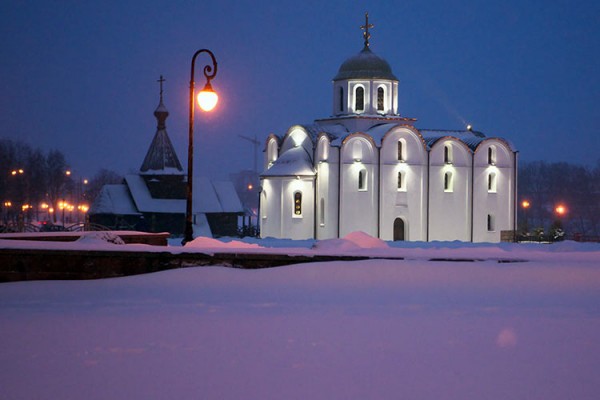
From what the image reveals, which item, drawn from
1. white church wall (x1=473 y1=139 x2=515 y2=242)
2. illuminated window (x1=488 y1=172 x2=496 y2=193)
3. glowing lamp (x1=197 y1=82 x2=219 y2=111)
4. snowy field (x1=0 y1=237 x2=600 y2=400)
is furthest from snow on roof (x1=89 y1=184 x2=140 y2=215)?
snowy field (x1=0 y1=237 x2=600 y2=400)

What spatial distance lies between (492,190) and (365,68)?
10122mm

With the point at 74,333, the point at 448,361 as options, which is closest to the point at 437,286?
the point at 448,361

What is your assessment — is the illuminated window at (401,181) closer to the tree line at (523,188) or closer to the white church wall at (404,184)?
the white church wall at (404,184)

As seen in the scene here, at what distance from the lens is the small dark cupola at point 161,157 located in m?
47.5

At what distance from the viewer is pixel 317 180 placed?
141 feet

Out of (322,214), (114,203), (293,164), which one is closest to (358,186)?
(322,214)

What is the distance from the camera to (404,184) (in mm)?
43344

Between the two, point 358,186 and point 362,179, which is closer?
point 358,186

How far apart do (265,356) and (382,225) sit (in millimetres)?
35268

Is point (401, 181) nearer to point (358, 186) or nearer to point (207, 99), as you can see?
point (358, 186)

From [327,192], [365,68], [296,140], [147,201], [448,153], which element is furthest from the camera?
[365,68]

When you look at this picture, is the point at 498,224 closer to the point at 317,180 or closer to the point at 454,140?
the point at 454,140

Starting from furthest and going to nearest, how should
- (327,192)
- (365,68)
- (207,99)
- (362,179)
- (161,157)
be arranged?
1. (161,157)
2. (365,68)
3. (362,179)
4. (327,192)
5. (207,99)

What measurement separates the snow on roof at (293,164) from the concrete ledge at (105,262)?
31.5 m
